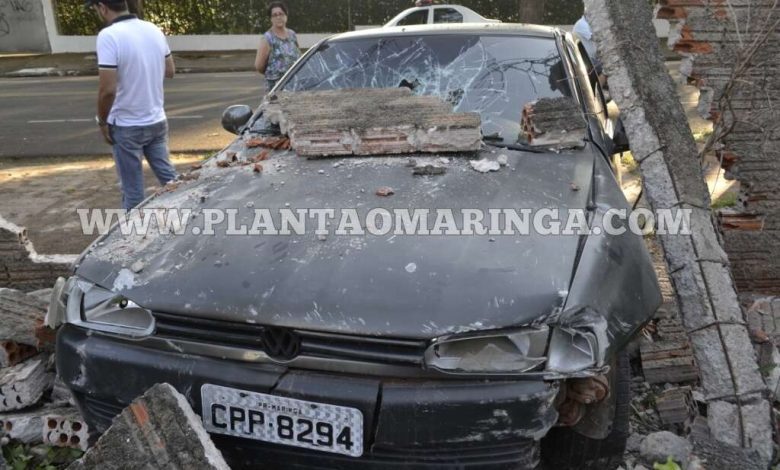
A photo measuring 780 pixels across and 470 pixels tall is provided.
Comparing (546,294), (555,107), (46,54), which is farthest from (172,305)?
(46,54)

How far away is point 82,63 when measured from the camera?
62.4 ft

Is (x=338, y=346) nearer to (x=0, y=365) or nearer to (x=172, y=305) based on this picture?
(x=172, y=305)

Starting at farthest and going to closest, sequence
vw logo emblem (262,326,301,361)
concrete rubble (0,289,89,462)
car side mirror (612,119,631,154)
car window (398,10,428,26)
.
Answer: car window (398,10,428,26), car side mirror (612,119,631,154), concrete rubble (0,289,89,462), vw logo emblem (262,326,301,361)

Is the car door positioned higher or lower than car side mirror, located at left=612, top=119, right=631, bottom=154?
higher

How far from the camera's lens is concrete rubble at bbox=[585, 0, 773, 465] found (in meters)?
2.40

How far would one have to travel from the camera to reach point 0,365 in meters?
2.97

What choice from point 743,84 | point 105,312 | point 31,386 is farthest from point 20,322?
point 743,84

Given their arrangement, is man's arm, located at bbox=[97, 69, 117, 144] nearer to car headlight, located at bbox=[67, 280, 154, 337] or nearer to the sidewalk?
car headlight, located at bbox=[67, 280, 154, 337]

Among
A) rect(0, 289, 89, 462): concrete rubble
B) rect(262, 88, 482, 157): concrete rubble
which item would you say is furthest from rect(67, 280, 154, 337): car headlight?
rect(262, 88, 482, 157): concrete rubble

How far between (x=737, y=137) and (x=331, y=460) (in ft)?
8.73

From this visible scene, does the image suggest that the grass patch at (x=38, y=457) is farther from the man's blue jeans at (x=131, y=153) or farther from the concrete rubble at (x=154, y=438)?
the man's blue jeans at (x=131, y=153)

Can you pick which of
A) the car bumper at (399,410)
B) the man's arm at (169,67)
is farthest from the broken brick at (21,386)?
the man's arm at (169,67)

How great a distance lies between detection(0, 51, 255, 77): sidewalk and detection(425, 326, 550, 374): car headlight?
650 inches

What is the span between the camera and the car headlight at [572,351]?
1.92 meters
